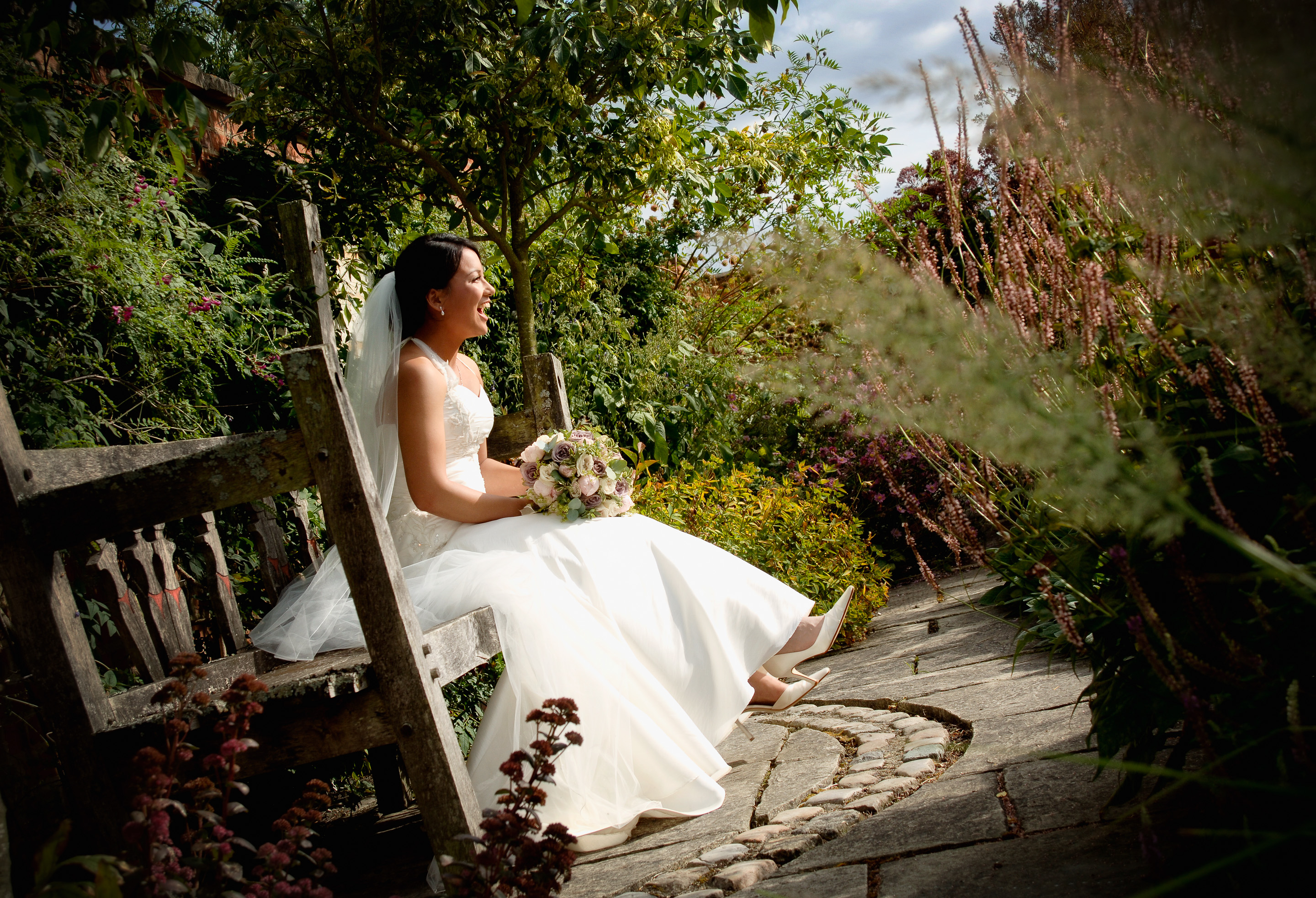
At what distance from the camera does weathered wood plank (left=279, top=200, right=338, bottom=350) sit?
2.92 meters

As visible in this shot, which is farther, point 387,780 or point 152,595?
point 387,780

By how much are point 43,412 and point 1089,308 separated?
253cm

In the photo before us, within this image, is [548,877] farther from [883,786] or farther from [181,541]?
[181,541]

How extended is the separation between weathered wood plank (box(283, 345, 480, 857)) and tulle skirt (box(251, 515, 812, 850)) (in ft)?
1.22

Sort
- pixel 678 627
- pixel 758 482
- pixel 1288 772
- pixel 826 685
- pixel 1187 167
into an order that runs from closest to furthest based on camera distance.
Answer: pixel 1187 167 → pixel 1288 772 → pixel 678 627 → pixel 826 685 → pixel 758 482

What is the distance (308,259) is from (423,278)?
406 mm

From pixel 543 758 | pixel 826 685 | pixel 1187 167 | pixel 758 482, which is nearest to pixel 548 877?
pixel 543 758

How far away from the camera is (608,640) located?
2.35m

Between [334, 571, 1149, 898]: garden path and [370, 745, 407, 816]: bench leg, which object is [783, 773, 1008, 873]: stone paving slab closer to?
[334, 571, 1149, 898]: garden path

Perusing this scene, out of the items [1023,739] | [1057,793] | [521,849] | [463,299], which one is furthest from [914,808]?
[463,299]

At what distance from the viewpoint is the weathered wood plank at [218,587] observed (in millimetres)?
2473

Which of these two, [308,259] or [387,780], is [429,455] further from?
[387,780]

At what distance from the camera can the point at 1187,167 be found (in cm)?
84

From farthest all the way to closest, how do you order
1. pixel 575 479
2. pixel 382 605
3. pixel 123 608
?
1. pixel 575 479
2. pixel 123 608
3. pixel 382 605
